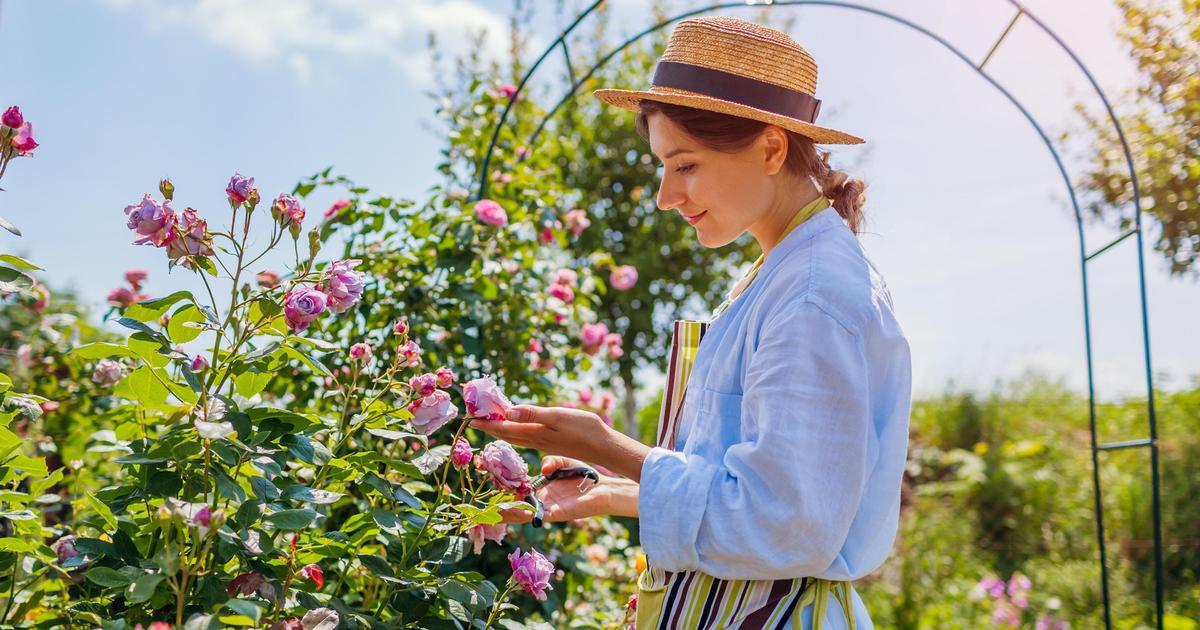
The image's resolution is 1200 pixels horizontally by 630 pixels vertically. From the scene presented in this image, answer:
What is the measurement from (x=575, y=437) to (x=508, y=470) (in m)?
0.13

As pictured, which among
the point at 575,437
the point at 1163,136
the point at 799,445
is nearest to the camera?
the point at 799,445

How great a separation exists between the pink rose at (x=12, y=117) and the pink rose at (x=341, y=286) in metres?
0.44

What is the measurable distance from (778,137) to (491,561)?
1288 mm

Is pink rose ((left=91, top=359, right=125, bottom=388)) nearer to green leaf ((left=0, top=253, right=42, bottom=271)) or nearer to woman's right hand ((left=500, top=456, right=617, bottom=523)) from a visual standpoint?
green leaf ((left=0, top=253, right=42, bottom=271))

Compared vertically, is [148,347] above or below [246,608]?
above

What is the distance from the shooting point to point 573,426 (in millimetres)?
1192

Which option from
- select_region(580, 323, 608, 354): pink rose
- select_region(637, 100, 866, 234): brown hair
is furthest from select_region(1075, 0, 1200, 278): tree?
select_region(637, 100, 866, 234): brown hair

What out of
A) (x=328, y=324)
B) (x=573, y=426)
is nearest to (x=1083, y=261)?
(x=328, y=324)

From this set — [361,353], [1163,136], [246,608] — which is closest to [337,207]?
[361,353]

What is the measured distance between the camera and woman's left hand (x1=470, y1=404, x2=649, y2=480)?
46.3 inches

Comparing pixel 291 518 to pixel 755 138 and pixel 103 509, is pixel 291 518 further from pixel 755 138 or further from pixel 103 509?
pixel 755 138

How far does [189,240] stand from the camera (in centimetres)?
125

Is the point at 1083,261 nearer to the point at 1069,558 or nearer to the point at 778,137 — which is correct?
the point at 778,137

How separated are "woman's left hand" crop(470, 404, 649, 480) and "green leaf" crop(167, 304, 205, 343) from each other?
0.38m
